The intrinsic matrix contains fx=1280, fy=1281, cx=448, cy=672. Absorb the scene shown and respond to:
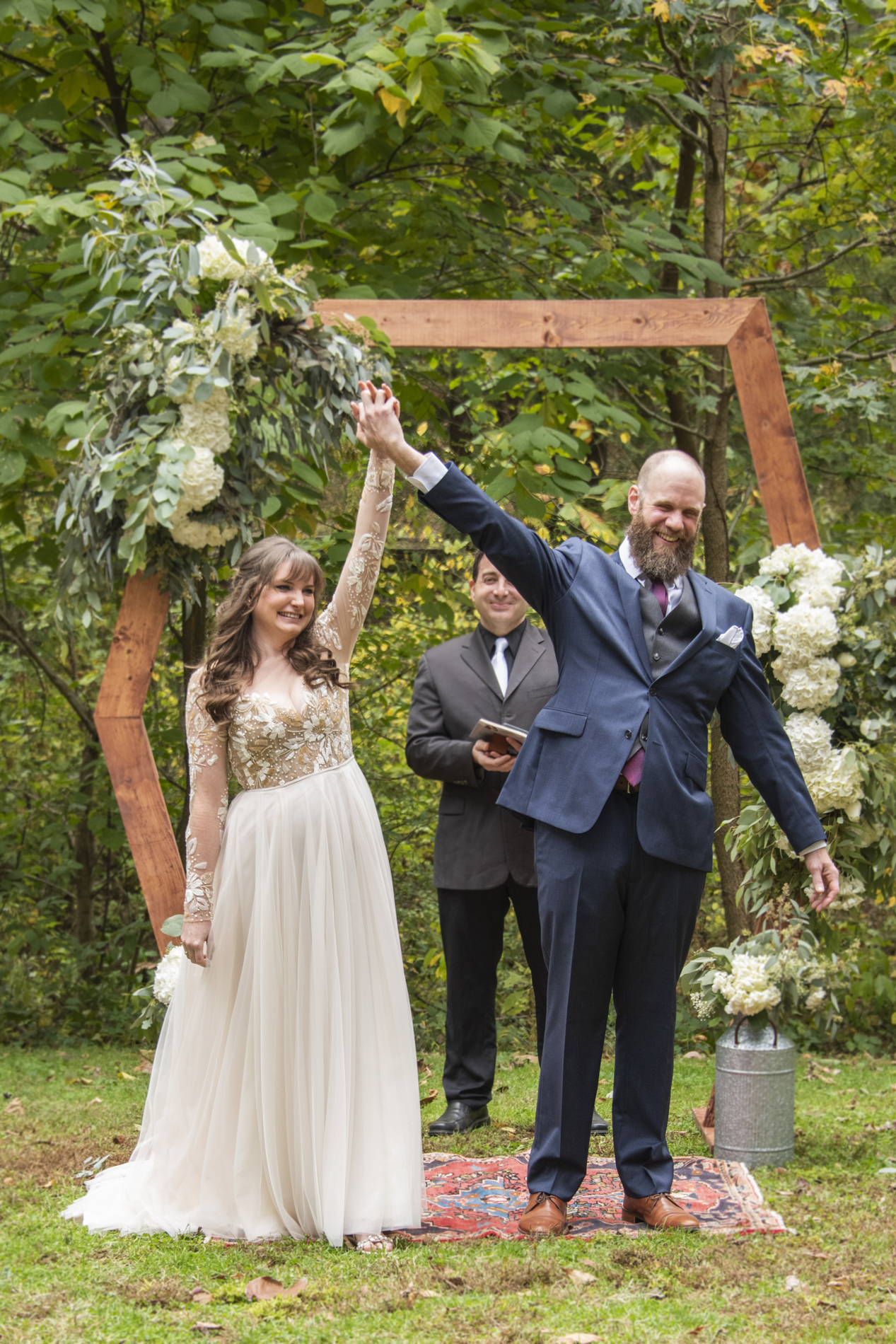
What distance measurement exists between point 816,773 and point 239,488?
2.12m

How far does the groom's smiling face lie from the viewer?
327 cm

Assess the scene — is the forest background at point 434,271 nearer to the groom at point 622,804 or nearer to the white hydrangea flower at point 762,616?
the white hydrangea flower at point 762,616

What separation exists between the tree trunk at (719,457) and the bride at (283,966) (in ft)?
11.5

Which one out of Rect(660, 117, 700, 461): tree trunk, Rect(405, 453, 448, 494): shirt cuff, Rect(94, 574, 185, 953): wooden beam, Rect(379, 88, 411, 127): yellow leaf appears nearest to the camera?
Rect(405, 453, 448, 494): shirt cuff

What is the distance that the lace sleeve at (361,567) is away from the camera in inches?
134

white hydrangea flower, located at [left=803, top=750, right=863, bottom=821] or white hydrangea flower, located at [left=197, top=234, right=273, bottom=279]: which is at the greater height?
white hydrangea flower, located at [left=197, top=234, right=273, bottom=279]

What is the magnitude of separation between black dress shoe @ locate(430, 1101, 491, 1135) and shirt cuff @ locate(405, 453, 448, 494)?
2.39 metres

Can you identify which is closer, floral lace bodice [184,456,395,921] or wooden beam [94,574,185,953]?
floral lace bodice [184,456,395,921]

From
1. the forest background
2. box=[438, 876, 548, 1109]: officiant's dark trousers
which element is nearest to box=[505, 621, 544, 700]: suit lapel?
the forest background

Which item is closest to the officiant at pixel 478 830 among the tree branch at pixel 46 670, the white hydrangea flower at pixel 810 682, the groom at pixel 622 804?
the white hydrangea flower at pixel 810 682

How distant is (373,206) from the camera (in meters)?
6.27

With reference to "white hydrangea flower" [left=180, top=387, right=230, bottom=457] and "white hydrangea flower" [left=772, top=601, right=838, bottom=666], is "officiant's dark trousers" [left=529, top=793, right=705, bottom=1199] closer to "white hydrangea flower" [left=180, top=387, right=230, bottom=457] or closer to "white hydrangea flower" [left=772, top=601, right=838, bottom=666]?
"white hydrangea flower" [left=772, top=601, right=838, bottom=666]

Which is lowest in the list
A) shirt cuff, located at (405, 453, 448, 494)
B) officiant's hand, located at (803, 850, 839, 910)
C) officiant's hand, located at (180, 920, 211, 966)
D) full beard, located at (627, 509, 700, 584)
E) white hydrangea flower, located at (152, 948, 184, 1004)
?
white hydrangea flower, located at (152, 948, 184, 1004)

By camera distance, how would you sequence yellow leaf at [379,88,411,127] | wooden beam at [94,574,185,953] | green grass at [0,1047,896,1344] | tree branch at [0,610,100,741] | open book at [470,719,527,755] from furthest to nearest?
tree branch at [0,610,100,741] < yellow leaf at [379,88,411,127] < wooden beam at [94,574,185,953] < open book at [470,719,527,755] < green grass at [0,1047,896,1344]
